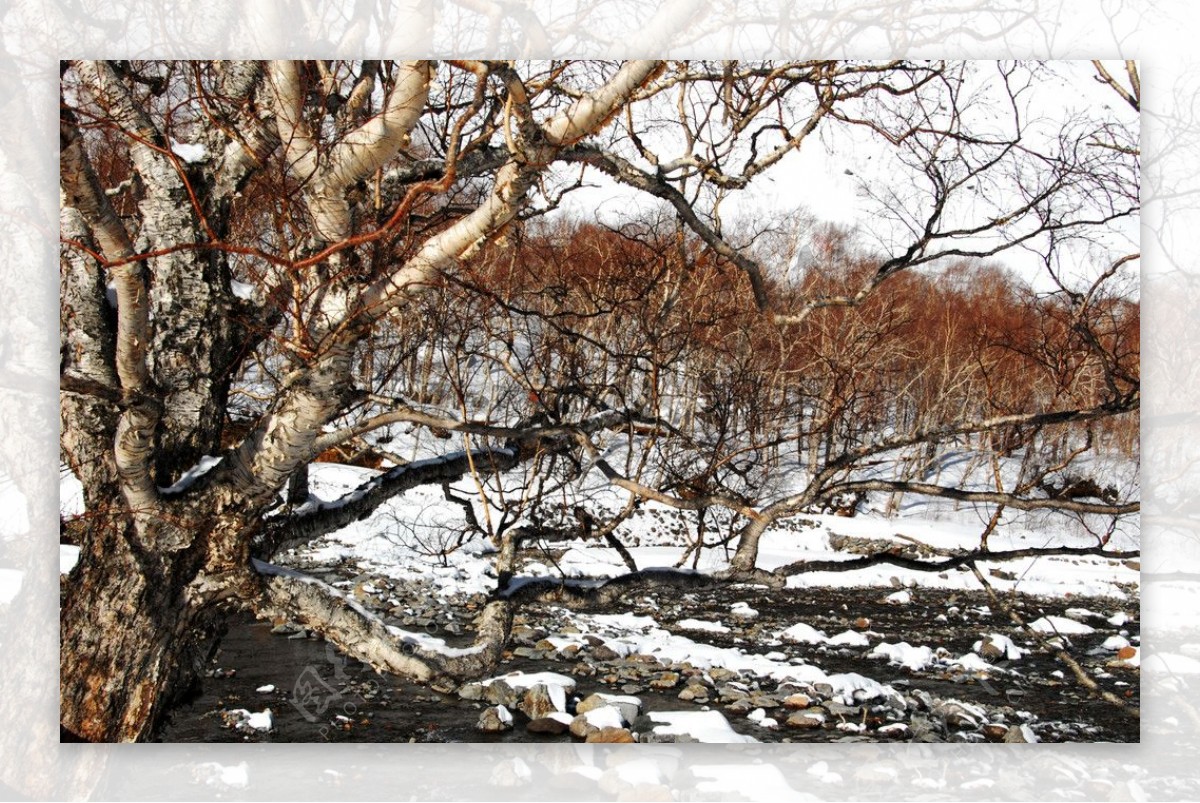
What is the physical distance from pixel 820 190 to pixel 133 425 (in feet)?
6.71

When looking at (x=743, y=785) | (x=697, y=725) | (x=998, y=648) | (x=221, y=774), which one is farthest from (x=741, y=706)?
(x=221, y=774)

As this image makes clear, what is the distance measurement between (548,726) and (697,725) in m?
0.53

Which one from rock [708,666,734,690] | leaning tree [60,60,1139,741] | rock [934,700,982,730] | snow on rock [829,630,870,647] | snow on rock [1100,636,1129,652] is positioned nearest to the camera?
leaning tree [60,60,1139,741]

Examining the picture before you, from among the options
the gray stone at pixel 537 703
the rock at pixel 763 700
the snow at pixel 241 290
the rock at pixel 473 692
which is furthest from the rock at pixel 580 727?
the snow at pixel 241 290

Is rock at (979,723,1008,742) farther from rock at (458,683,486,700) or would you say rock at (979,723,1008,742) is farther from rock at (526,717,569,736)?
rock at (458,683,486,700)

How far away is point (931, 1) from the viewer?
248 centimetres

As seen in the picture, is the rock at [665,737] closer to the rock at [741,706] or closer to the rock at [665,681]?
the rock at [741,706]

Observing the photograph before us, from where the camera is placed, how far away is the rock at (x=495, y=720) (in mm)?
3204

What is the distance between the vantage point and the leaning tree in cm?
184

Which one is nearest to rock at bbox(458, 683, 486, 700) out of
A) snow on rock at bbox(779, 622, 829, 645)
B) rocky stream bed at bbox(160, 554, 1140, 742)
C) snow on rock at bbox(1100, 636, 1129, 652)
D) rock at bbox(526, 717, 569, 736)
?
rocky stream bed at bbox(160, 554, 1140, 742)

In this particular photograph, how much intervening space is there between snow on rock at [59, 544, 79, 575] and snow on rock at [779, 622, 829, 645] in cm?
283

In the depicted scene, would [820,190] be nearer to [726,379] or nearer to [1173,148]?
[726,379]

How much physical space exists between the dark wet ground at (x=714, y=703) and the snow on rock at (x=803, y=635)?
0.04 m

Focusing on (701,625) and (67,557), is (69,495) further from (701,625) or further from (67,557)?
(701,625)
